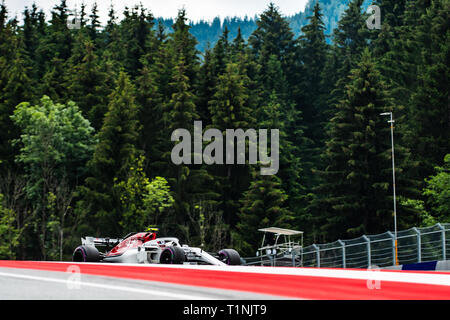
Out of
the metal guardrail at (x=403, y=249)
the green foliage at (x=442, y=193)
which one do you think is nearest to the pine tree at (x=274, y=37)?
the green foliage at (x=442, y=193)

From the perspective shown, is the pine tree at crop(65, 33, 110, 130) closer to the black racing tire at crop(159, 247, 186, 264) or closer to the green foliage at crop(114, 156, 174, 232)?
the green foliage at crop(114, 156, 174, 232)

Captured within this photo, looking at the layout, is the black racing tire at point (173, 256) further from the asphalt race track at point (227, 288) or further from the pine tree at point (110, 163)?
the pine tree at point (110, 163)

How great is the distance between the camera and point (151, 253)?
16531mm

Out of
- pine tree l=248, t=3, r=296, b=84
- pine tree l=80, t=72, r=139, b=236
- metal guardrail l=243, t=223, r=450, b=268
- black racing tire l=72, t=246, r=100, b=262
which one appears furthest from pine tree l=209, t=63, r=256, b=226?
black racing tire l=72, t=246, r=100, b=262

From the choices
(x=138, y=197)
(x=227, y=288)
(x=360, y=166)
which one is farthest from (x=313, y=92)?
(x=227, y=288)

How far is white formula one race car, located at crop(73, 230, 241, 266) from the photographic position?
45.7 ft

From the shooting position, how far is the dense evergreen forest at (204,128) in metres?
52.3

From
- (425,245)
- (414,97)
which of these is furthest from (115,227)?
(425,245)

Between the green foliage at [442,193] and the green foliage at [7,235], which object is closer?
the green foliage at [442,193]

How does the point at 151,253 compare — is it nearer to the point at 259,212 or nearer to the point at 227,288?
the point at 227,288

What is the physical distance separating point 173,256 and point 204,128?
53.2 m

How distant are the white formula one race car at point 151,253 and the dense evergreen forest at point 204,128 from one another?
3242cm

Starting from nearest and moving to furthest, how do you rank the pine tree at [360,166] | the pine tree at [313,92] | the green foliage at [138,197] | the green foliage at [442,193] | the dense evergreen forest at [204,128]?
1. the green foliage at [442,193]
2. the pine tree at [360,166]
3. the dense evergreen forest at [204,128]
4. the green foliage at [138,197]
5. the pine tree at [313,92]
